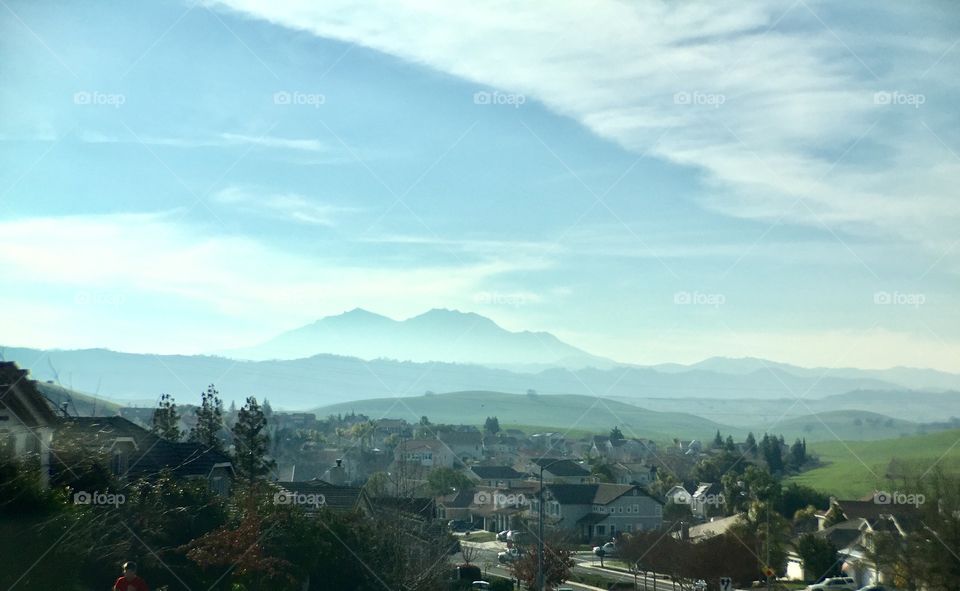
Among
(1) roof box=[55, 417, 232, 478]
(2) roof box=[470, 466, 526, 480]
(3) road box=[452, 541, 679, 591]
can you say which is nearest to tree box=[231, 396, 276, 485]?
(3) road box=[452, 541, 679, 591]

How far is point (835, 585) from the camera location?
41.4 m

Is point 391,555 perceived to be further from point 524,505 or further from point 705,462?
point 705,462

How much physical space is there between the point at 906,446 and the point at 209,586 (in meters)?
108

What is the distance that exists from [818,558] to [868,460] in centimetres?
6792

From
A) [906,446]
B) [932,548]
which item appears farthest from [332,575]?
[906,446]

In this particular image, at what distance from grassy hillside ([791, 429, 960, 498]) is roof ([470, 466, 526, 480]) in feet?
102

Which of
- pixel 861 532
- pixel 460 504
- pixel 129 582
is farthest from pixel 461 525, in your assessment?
pixel 129 582

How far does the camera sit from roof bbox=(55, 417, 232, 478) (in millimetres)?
26236

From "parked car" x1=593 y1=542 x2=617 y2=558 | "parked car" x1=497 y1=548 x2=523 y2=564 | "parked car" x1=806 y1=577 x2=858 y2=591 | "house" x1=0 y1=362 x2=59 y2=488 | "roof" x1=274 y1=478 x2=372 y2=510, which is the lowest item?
"parked car" x1=593 y1=542 x2=617 y2=558

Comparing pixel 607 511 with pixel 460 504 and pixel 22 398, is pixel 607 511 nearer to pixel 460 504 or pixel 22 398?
pixel 460 504

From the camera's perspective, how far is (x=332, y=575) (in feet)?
77.4

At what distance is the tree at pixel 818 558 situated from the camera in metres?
45.6

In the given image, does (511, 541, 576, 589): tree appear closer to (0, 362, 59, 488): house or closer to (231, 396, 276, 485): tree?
(231, 396, 276, 485): tree

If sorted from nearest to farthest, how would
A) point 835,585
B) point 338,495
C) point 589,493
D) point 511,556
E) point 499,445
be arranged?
point 338,495 < point 835,585 < point 511,556 < point 589,493 < point 499,445
